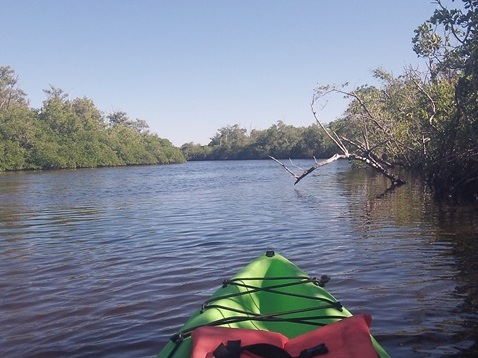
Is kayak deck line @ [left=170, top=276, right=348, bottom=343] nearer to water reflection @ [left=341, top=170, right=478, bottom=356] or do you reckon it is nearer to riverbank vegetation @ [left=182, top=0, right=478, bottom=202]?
water reflection @ [left=341, top=170, right=478, bottom=356]

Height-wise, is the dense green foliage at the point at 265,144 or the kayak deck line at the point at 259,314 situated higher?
the dense green foliage at the point at 265,144

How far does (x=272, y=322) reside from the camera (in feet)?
12.8

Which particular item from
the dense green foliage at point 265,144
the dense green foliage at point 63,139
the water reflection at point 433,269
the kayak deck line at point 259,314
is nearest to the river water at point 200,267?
the water reflection at point 433,269

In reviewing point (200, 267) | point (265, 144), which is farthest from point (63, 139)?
point (200, 267)

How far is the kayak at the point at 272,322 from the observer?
2959mm

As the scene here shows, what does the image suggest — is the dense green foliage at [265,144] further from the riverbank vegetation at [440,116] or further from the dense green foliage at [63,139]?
the riverbank vegetation at [440,116]

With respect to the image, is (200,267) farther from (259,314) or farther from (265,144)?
(265,144)

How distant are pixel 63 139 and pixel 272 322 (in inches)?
2468

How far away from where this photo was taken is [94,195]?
71.5 ft

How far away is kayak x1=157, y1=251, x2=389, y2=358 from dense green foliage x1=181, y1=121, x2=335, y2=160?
5827 centimetres

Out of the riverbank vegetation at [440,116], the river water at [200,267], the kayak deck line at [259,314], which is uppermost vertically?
the riverbank vegetation at [440,116]

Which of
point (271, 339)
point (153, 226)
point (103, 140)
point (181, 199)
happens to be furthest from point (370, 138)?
point (103, 140)

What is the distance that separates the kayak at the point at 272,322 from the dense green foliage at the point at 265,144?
58271 millimetres

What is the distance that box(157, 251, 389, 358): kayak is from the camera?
296cm
